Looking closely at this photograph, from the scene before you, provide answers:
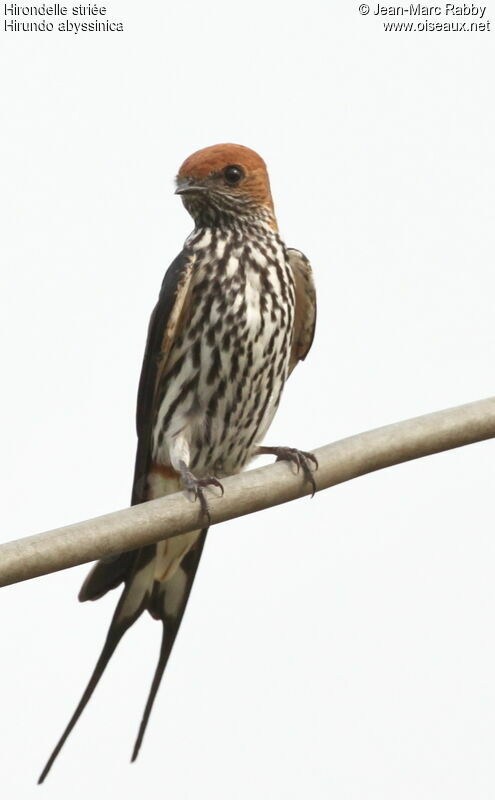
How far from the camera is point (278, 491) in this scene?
428 centimetres

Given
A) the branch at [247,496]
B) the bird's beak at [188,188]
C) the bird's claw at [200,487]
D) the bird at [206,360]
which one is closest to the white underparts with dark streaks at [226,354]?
the bird at [206,360]

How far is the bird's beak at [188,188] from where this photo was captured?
19.0ft

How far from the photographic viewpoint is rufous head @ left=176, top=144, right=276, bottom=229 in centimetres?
583

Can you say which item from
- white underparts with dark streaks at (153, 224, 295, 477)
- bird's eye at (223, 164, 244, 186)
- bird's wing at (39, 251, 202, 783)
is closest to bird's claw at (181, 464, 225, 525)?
white underparts with dark streaks at (153, 224, 295, 477)

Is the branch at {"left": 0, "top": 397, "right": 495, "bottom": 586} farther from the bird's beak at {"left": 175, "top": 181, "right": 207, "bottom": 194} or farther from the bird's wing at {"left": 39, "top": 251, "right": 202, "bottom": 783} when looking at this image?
the bird's beak at {"left": 175, "top": 181, "right": 207, "bottom": 194}

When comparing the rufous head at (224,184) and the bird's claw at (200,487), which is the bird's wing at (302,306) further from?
the bird's claw at (200,487)

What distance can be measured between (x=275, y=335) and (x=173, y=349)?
0.43 meters

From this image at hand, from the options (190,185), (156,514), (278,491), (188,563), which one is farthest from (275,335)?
(156,514)

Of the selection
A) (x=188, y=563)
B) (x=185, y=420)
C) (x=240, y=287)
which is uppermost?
(x=240, y=287)

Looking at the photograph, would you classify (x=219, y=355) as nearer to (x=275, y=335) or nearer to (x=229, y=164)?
Answer: (x=275, y=335)

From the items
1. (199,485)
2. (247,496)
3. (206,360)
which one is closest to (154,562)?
(206,360)

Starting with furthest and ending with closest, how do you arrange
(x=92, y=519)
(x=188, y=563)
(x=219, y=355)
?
1. (x=188, y=563)
2. (x=219, y=355)
3. (x=92, y=519)

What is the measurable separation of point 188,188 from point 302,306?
882 mm

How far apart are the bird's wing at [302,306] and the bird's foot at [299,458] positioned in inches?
27.2
